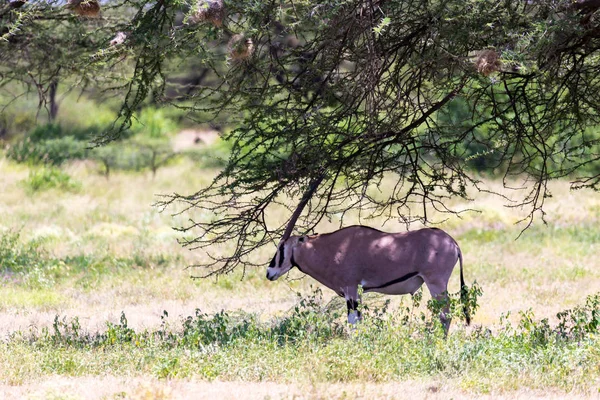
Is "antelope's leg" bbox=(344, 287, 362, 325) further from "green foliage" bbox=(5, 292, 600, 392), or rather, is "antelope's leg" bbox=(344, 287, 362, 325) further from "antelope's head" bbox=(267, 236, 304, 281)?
"antelope's head" bbox=(267, 236, 304, 281)

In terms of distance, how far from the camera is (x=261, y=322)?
12133 mm

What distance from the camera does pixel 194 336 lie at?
31.9 feet

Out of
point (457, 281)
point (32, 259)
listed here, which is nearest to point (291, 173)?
point (457, 281)

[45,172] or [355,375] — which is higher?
[45,172]

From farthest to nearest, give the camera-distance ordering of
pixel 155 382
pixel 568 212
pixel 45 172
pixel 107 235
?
pixel 45 172, pixel 568 212, pixel 107 235, pixel 155 382

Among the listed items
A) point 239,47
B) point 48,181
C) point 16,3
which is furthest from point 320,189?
point 48,181

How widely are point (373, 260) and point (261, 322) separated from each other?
229 cm

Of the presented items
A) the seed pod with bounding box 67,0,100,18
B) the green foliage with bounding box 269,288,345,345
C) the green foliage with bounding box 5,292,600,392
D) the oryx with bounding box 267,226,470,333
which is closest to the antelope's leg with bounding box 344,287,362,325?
the oryx with bounding box 267,226,470,333

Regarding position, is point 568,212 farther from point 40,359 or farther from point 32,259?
point 40,359

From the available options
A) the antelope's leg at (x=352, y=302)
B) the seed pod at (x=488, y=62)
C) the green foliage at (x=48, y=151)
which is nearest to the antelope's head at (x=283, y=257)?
the antelope's leg at (x=352, y=302)

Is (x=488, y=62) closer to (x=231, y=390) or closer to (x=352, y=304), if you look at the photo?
(x=231, y=390)

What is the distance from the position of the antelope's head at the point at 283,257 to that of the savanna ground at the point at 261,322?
0.55 meters

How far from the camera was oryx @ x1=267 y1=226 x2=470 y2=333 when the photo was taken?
10477 mm

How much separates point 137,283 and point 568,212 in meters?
13.6
